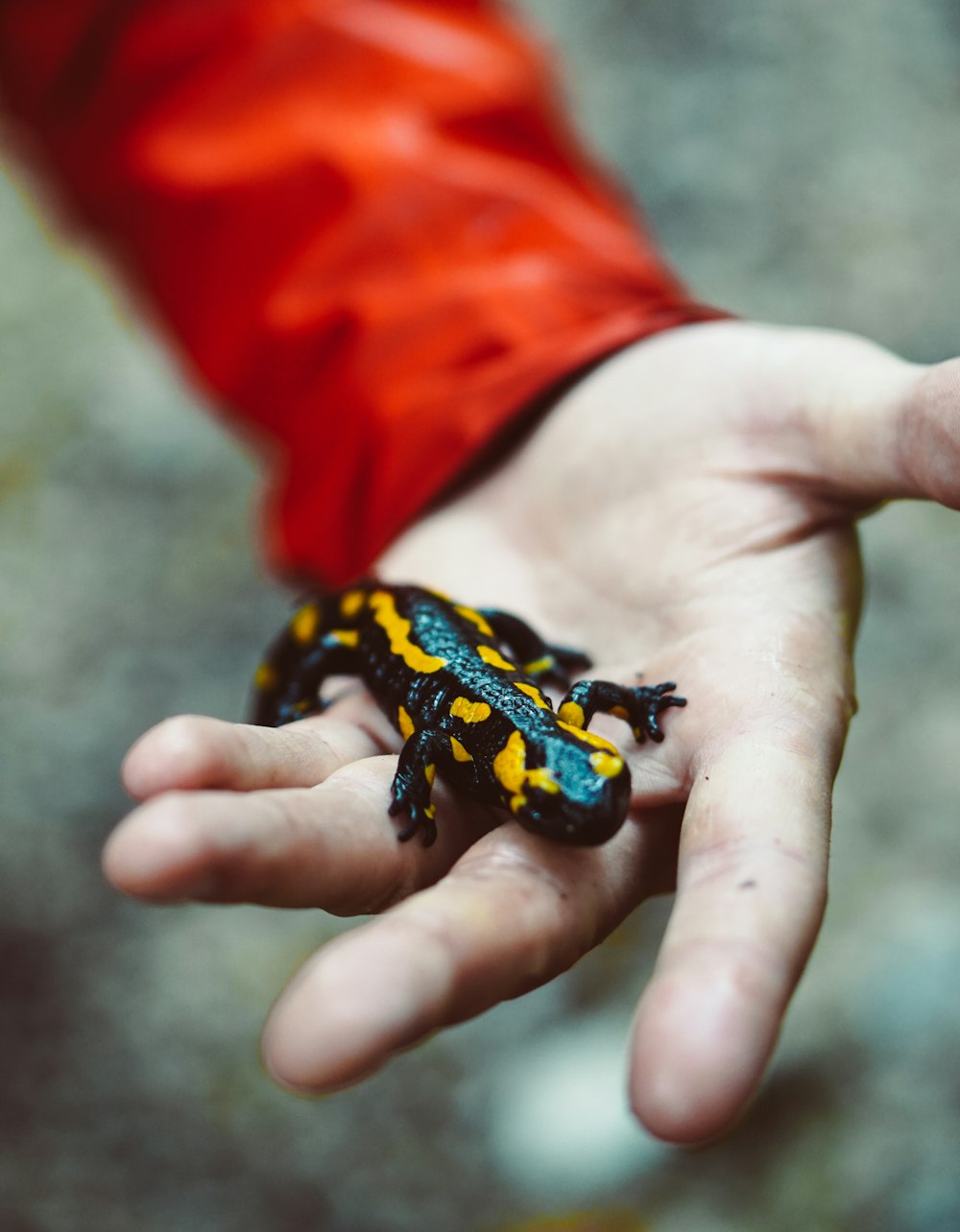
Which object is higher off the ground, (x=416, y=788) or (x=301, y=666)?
(x=416, y=788)

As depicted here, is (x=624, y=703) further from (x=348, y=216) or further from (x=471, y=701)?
(x=348, y=216)

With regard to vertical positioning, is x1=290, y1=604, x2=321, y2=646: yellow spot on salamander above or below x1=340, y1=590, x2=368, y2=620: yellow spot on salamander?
below

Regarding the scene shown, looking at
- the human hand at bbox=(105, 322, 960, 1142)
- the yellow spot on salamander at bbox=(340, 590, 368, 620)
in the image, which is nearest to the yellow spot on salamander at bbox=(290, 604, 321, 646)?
the yellow spot on salamander at bbox=(340, 590, 368, 620)

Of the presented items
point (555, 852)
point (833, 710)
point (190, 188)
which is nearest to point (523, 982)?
point (555, 852)

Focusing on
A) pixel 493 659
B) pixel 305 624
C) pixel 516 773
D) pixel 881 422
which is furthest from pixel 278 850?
pixel 305 624

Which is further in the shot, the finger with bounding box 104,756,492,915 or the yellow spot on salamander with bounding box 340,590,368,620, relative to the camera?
the yellow spot on salamander with bounding box 340,590,368,620

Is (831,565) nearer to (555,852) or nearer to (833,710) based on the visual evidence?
(833,710)

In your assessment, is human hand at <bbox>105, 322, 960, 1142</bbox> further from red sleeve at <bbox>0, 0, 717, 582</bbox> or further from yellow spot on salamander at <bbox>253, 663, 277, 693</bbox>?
yellow spot on salamander at <bbox>253, 663, 277, 693</bbox>
